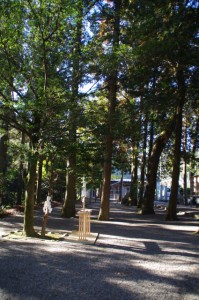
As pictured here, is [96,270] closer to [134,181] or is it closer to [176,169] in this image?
[176,169]

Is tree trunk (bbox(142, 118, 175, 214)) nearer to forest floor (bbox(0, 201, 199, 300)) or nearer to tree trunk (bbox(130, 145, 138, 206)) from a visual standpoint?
tree trunk (bbox(130, 145, 138, 206))

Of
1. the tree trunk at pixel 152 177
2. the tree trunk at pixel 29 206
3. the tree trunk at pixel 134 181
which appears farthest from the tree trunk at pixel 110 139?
the tree trunk at pixel 134 181

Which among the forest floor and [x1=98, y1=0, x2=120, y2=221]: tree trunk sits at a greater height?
[x1=98, y1=0, x2=120, y2=221]: tree trunk

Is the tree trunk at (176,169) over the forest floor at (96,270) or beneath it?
over

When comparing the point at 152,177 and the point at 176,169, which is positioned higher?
the point at 176,169

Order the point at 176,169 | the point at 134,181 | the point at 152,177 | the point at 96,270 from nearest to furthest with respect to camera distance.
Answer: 1. the point at 96,270
2. the point at 176,169
3. the point at 152,177
4. the point at 134,181

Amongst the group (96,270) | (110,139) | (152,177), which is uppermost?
(110,139)

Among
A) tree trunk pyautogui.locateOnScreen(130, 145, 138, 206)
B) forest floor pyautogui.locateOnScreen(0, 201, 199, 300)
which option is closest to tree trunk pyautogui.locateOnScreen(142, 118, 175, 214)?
tree trunk pyautogui.locateOnScreen(130, 145, 138, 206)

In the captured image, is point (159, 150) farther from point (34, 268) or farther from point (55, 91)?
point (34, 268)

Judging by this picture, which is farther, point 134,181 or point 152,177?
point 134,181

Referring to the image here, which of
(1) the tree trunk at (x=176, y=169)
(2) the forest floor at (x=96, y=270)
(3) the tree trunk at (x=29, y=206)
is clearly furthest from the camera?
(1) the tree trunk at (x=176, y=169)

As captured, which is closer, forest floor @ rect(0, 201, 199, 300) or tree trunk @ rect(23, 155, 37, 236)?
forest floor @ rect(0, 201, 199, 300)

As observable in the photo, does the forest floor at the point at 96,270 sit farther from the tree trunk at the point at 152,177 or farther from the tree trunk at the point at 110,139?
the tree trunk at the point at 152,177

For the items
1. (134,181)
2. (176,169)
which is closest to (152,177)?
(176,169)
